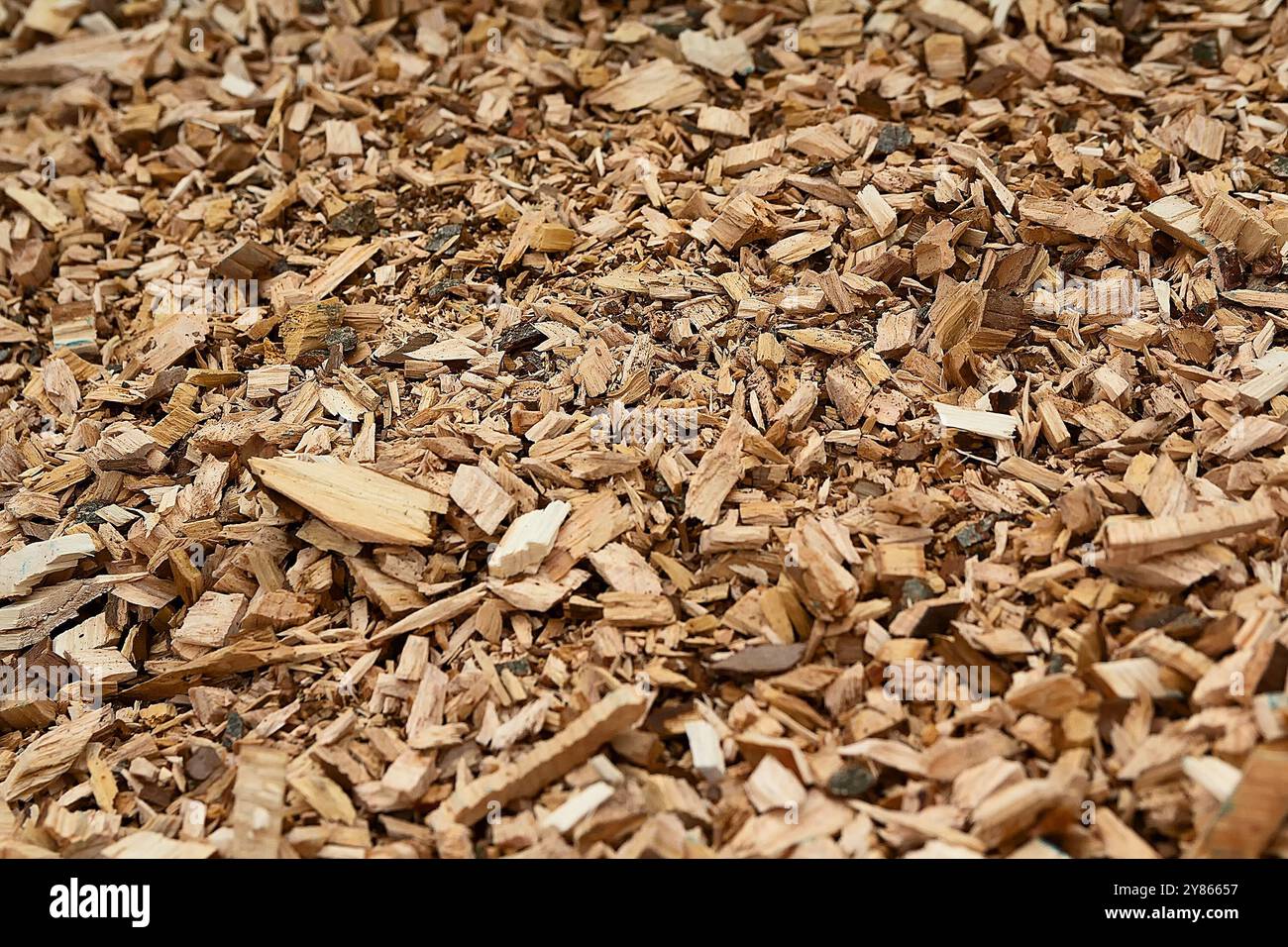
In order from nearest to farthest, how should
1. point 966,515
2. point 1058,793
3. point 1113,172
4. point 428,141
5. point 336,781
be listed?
point 1058,793 < point 336,781 < point 966,515 < point 1113,172 < point 428,141

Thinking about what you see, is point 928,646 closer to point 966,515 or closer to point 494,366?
point 966,515

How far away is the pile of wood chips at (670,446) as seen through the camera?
219cm

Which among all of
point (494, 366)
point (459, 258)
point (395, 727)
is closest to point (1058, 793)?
point (395, 727)

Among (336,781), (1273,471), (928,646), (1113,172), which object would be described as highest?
(1113,172)

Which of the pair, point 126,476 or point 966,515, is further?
point 126,476

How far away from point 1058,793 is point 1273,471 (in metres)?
1.00

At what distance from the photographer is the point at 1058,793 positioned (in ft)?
6.54

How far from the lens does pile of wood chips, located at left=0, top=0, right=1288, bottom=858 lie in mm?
2186

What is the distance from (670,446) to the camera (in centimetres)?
278

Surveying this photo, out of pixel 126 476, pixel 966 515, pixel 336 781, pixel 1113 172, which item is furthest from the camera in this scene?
pixel 1113 172

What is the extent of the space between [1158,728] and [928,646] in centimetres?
46
